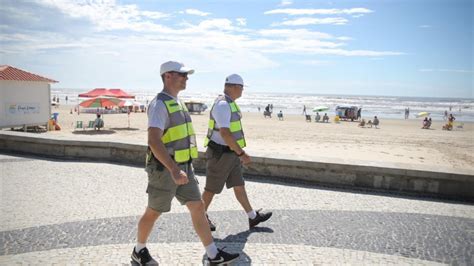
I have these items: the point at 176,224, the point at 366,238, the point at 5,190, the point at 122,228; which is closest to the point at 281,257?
the point at 366,238

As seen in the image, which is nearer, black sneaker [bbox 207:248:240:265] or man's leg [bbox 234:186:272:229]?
black sneaker [bbox 207:248:240:265]

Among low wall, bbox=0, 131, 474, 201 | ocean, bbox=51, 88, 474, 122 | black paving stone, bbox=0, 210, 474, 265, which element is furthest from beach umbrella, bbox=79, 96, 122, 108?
ocean, bbox=51, 88, 474, 122

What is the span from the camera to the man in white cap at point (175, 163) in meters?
2.98

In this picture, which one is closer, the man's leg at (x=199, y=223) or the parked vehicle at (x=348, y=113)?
the man's leg at (x=199, y=223)

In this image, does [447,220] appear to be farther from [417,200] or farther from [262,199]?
[262,199]

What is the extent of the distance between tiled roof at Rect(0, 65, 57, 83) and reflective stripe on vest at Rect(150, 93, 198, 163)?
14013 mm

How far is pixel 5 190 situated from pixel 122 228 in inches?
97.8

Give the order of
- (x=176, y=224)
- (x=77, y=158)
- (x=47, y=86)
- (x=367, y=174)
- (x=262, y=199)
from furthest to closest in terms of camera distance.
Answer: (x=47, y=86) < (x=77, y=158) < (x=367, y=174) < (x=262, y=199) < (x=176, y=224)

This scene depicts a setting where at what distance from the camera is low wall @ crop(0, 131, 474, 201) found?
5.38 metres

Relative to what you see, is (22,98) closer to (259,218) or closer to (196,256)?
(259,218)

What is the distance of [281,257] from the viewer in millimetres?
3320

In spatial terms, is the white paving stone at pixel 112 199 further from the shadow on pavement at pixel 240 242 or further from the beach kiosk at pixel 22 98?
the beach kiosk at pixel 22 98

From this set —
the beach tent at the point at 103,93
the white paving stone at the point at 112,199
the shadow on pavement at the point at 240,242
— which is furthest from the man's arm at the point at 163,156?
the beach tent at the point at 103,93

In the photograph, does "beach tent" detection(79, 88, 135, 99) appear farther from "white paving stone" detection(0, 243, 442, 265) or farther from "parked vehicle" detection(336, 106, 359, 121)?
"parked vehicle" detection(336, 106, 359, 121)
